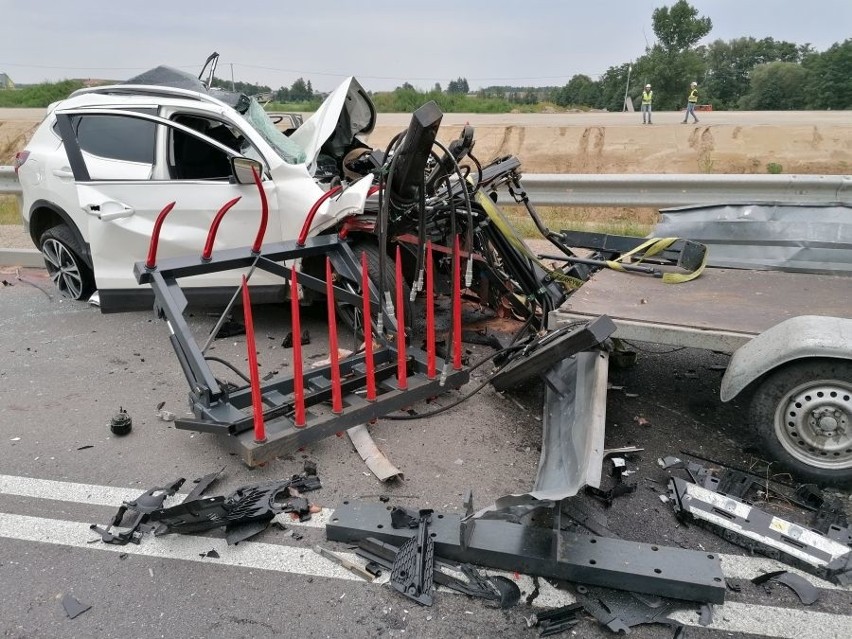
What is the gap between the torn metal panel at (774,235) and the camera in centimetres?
471

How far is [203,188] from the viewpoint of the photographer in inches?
214

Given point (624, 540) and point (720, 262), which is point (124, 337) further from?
point (720, 262)

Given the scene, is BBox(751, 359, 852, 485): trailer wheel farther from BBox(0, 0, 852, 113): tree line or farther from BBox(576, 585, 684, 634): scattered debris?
BBox(0, 0, 852, 113): tree line

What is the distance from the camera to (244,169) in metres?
5.17

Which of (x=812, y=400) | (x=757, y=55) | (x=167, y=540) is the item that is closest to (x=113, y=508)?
(x=167, y=540)

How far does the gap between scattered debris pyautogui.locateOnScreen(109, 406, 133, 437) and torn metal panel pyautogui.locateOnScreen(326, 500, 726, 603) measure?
175 centimetres

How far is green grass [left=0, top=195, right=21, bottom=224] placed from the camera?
1028 cm

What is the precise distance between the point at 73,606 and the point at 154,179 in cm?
389

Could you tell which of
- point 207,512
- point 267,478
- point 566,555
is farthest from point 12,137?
point 566,555

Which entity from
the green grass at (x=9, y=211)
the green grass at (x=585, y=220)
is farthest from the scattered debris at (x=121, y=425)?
the green grass at (x=9, y=211)

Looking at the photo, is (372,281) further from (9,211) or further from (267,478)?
(9,211)

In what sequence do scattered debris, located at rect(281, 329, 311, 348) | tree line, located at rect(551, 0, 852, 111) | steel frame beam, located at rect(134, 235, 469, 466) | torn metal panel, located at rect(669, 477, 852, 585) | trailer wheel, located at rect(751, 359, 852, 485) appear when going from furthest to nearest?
tree line, located at rect(551, 0, 852, 111) < scattered debris, located at rect(281, 329, 311, 348) < steel frame beam, located at rect(134, 235, 469, 466) < trailer wheel, located at rect(751, 359, 852, 485) < torn metal panel, located at rect(669, 477, 852, 585)

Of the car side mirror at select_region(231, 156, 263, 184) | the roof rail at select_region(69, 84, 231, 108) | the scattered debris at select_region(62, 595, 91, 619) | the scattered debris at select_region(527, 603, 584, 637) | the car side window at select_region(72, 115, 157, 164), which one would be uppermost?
the roof rail at select_region(69, 84, 231, 108)

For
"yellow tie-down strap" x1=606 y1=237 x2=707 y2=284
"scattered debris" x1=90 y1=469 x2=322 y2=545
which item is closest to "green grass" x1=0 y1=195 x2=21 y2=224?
"scattered debris" x1=90 y1=469 x2=322 y2=545
